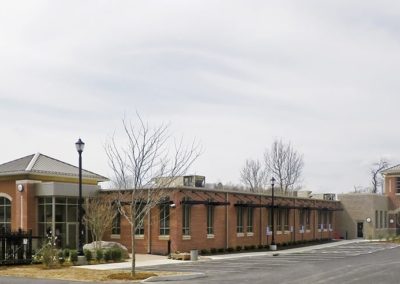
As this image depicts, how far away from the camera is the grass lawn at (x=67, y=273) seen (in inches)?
908

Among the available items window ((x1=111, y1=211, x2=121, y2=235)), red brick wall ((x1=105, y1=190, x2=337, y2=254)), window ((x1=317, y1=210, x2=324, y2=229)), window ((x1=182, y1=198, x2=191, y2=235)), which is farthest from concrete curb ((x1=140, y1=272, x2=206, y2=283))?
window ((x1=317, y1=210, x2=324, y2=229))

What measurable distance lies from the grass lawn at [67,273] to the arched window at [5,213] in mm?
13460

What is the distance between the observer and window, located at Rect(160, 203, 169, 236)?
128 ft

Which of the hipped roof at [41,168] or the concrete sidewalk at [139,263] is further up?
the hipped roof at [41,168]

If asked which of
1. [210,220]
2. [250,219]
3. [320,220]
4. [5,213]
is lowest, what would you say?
[320,220]

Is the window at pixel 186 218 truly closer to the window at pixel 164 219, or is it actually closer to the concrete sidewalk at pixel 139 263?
the window at pixel 164 219

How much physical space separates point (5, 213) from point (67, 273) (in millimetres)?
17511

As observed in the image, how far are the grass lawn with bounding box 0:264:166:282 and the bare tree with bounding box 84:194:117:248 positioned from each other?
7.25 metres

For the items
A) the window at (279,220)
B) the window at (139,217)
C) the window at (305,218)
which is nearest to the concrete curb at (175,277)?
the window at (139,217)

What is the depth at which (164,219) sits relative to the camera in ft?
129

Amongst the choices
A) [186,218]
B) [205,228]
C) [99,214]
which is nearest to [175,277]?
[99,214]

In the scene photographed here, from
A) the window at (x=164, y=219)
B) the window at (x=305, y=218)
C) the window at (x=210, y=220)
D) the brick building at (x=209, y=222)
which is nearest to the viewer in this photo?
the brick building at (x=209, y=222)

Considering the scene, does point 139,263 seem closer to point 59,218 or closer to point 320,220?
point 59,218

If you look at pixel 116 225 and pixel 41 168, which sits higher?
pixel 41 168
